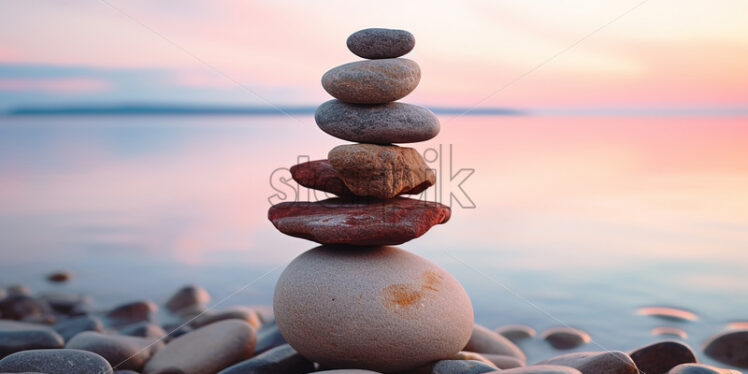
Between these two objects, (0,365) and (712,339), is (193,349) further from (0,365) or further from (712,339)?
(712,339)

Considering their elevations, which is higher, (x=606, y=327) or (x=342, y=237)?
(x=342, y=237)

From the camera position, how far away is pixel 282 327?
5168mm

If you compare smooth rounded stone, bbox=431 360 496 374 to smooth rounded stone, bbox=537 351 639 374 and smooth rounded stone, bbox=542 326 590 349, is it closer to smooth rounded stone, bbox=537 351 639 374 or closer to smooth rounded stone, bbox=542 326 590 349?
smooth rounded stone, bbox=537 351 639 374

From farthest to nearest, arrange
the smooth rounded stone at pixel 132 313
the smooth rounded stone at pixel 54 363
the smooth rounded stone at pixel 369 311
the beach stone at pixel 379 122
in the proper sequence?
the smooth rounded stone at pixel 132 313
the beach stone at pixel 379 122
the smooth rounded stone at pixel 54 363
the smooth rounded stone at pixel 369 311

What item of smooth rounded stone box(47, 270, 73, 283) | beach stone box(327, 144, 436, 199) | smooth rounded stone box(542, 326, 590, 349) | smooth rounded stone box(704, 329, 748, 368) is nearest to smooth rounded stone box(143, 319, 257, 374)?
beach stone box(327, 144, 436, 199)

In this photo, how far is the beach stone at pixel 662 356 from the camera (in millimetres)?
5621

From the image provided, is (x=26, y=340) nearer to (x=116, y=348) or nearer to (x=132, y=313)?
(x=116, y=348)

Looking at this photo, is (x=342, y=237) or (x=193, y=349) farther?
(x=193, y=349)

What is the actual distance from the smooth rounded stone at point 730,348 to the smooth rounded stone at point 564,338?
5.31ft

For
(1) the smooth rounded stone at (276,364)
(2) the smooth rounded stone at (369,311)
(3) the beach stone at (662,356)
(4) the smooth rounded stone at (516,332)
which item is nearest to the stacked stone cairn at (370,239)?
(2) the smooth rounded stone at (369,311)

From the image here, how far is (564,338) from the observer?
26.6 ft

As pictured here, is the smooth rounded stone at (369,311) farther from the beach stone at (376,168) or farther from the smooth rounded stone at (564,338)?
the smooth rounded stone at (564,338)

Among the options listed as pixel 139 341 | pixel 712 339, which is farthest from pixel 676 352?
pixel 139 341

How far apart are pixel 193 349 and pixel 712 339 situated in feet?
19.9
